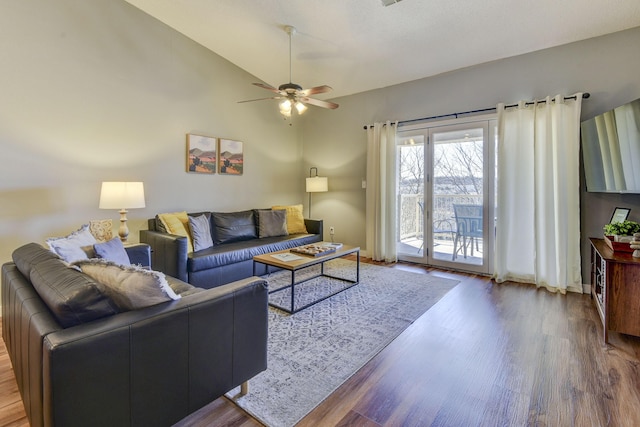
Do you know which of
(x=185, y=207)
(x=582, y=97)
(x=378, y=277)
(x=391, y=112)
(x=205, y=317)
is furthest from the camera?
(x=391, y=112)

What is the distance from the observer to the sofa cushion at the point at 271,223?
4.61 meters

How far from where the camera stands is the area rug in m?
1.74

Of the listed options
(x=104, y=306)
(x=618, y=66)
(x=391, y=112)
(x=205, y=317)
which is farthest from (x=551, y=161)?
(x=104, y=306)

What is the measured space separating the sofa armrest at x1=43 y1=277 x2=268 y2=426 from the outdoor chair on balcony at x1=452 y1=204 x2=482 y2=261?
11.5ft

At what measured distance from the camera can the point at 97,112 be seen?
11.3 ft

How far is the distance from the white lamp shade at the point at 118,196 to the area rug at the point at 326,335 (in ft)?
5.91

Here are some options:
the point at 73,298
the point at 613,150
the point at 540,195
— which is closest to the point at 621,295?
the point at 613,150

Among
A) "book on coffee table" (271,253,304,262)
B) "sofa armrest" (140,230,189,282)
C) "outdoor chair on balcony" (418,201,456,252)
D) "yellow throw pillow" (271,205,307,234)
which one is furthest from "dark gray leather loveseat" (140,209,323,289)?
"outdoor chair on balcony" (418,201,456,252)

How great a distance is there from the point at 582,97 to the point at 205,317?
167 inches

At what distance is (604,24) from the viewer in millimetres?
3127

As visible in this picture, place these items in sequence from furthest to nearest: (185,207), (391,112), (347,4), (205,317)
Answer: (391,112) → (185,207) → (347,4) → (205,317)

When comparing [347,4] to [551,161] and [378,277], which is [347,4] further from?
[378,277]

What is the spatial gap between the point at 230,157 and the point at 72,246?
2.89 m

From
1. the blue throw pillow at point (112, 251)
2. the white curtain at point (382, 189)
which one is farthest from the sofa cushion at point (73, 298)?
the white curtain at point (382, 189)
